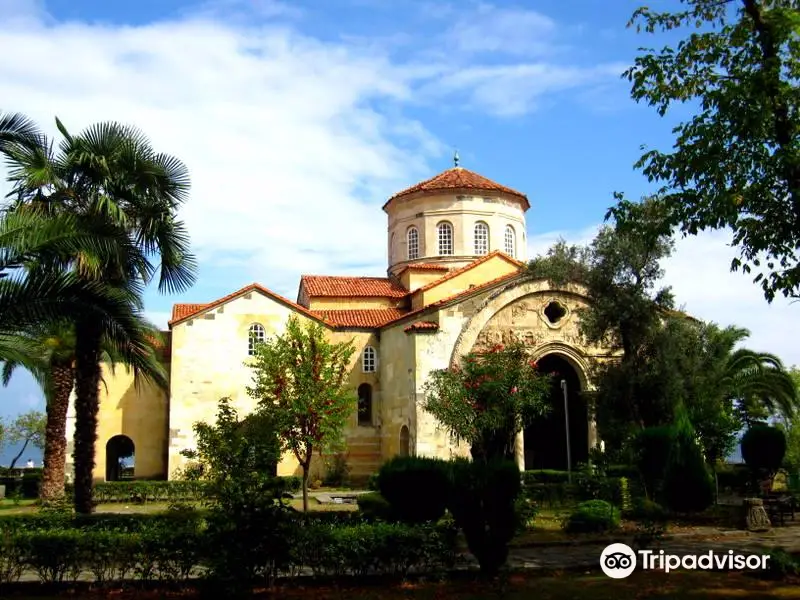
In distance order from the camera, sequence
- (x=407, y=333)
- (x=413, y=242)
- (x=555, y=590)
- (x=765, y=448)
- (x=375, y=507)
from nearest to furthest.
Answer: (x=555, y=590) < (x=375, y=507) < (x=765, y=448) < (x=407, y=333) < (x=413, y=242)

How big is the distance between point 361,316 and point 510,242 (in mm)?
7921

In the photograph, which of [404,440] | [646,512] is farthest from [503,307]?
[646,512]

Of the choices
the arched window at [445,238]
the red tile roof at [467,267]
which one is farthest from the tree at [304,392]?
the arched window at [445,238]

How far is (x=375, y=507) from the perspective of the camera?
16000mm

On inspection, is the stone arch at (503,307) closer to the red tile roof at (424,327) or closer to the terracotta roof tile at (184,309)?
the red tile roof at (424,327)

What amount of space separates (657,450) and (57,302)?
13981 mm

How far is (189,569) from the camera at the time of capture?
10445mm

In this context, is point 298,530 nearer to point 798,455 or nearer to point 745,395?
point 745,395

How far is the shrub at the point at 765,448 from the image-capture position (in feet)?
72.1

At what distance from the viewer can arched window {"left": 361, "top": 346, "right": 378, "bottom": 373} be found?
30.4 meters

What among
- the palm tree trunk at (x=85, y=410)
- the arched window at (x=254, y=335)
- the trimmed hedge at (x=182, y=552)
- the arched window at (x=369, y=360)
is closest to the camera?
the trimmed hedge at (x=182, y=552)

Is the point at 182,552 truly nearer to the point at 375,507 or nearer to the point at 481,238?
the point at 375,507

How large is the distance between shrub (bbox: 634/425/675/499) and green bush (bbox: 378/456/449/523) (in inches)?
245

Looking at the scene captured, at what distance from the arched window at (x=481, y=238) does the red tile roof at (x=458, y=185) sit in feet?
5.25
